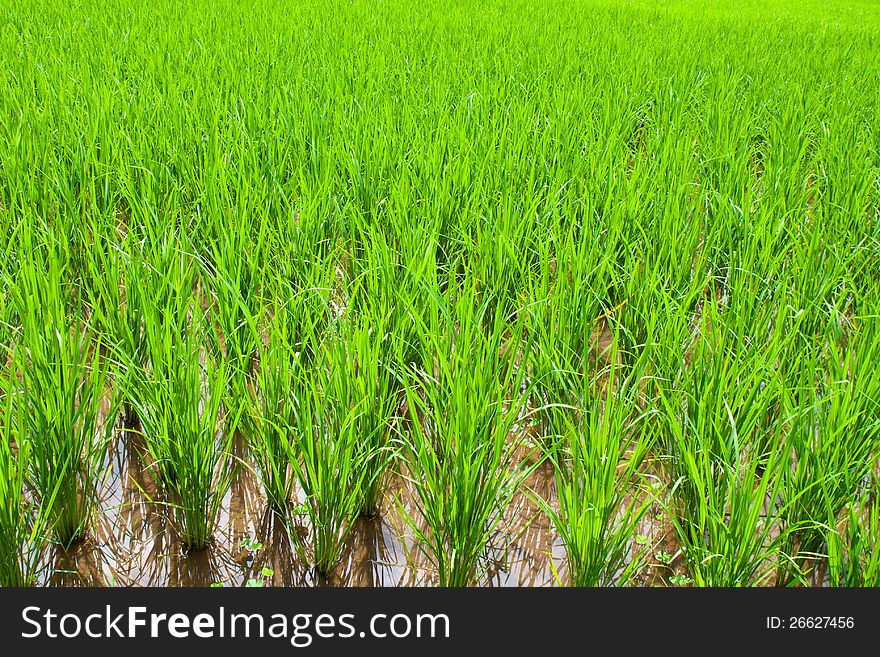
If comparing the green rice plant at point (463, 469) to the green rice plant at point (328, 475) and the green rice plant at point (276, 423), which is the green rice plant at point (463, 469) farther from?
the green rice plant at point (276, 423)

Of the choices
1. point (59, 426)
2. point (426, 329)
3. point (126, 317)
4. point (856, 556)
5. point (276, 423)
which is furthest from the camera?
point (126, 317)

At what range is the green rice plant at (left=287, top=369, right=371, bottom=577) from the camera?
1.38m

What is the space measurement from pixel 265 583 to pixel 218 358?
630mm

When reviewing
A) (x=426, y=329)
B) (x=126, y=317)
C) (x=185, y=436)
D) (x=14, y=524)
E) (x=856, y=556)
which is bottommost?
(x=856, y=556)

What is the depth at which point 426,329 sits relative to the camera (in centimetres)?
166

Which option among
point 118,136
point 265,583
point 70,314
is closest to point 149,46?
point 118,136

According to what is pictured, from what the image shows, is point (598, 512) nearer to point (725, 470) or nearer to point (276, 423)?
point (725, 470)

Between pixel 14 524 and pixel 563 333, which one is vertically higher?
pixel 563 333

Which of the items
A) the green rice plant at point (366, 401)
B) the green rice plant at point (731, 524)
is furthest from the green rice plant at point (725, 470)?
the green rice plant at point (366, 401)

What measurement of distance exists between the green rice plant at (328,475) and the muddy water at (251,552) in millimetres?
51

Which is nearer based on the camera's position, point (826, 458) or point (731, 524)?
point (731, 524)

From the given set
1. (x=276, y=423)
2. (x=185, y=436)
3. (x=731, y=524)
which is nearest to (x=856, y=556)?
(x=731, y=524)

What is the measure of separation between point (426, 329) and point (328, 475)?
1.43 ft

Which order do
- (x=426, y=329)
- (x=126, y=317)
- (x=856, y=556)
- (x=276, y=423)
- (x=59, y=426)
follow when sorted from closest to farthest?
(x=856, y=556) < (x=59, y=426) < (x=276, y=423) < (x=426, y=329) < (x=126, y=317)
